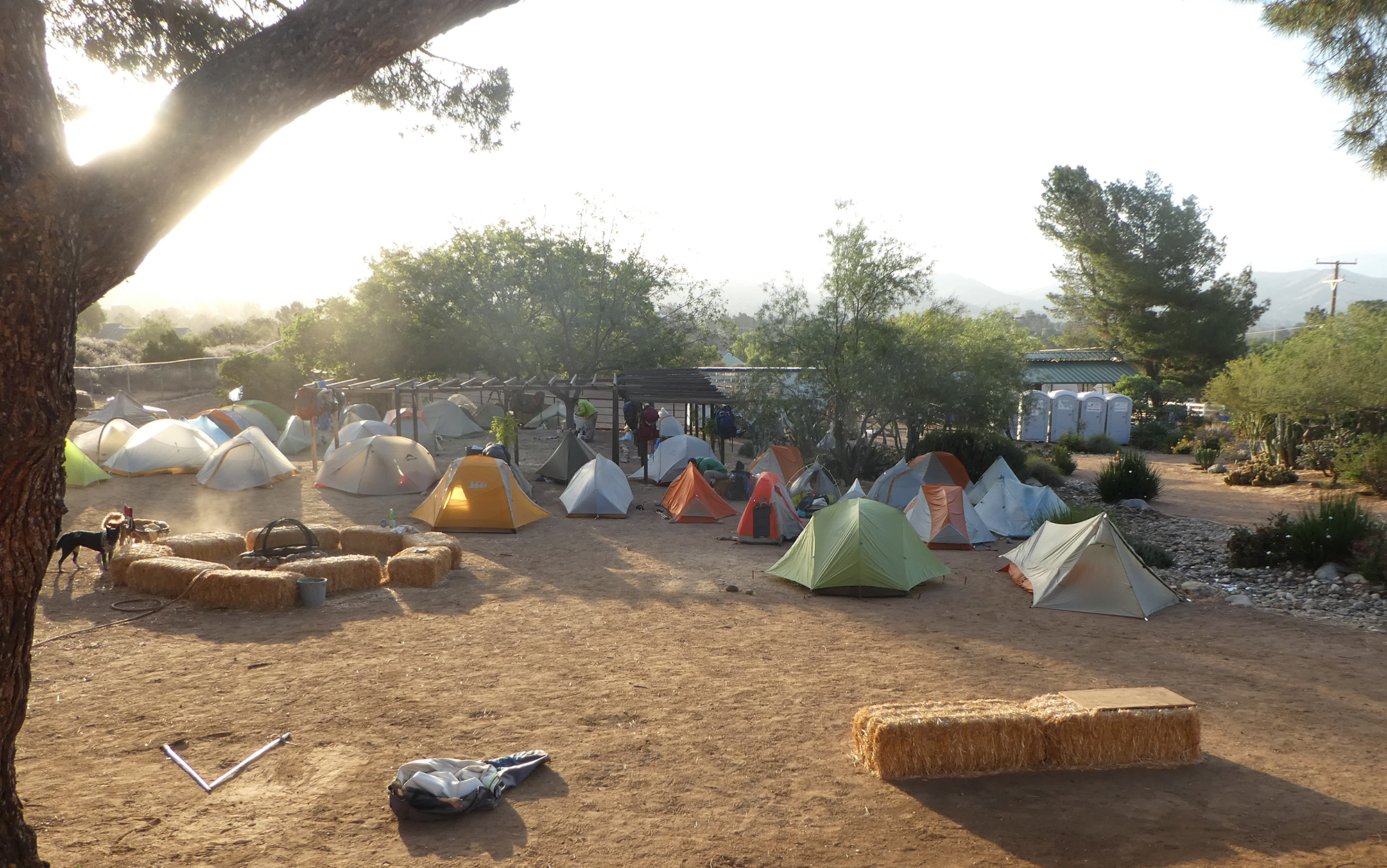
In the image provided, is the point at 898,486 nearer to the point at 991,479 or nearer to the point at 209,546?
the point at 991,479

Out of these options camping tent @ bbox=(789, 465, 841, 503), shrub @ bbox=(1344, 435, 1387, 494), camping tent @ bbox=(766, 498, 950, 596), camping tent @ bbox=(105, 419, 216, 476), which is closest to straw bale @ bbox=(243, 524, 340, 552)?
camping tent @ bbox=(766, 498, 950, 596)

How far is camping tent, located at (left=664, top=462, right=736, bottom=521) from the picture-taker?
15.6 meters

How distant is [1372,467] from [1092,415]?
1338 centimetres

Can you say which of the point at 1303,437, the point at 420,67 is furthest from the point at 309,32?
the point at 1303,437

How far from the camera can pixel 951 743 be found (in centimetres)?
534

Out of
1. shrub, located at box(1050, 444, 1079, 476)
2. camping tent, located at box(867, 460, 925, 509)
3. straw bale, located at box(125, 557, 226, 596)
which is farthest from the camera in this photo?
shrub, located at box(1050, 444, 1079, 476)

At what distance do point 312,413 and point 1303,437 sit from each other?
81.7ft

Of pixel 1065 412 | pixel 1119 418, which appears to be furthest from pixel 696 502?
pixel 1119 418

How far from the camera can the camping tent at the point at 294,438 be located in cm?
2258

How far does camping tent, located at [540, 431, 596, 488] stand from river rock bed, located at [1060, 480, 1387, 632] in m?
11.4

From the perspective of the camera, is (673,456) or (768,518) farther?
(673,456)

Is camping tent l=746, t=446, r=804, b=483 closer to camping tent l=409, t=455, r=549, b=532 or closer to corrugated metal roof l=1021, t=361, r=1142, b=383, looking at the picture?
camping tent l=409, t=455, r=549, b=532

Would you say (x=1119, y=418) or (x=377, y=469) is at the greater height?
(x=1119, y=418)

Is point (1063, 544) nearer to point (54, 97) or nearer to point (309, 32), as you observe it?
point (309, 32)
